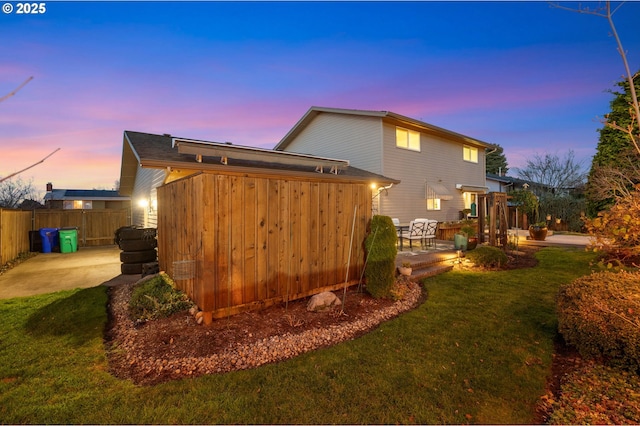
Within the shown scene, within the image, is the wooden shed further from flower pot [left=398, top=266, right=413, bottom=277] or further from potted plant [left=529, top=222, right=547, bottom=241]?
potted plant [left=529, top=222, right=547, bottom=241]

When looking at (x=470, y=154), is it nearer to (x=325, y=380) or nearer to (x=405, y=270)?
(x=405, y=270)

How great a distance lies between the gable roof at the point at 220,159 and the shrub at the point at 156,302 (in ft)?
10.4

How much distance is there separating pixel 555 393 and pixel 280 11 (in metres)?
8.87

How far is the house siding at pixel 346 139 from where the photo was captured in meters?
13.2

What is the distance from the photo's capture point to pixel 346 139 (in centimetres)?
1454

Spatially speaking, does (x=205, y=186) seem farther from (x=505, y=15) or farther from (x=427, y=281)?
(x=505, y=15)

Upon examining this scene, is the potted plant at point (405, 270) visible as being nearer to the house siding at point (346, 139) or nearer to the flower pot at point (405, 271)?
the flower pot at point (405, 271)

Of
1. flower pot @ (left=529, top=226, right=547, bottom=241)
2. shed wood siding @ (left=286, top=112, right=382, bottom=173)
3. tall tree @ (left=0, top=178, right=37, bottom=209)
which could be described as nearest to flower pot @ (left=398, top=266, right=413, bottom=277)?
shed wood siding @ (left=286, top=112, right=382, bottom=173)

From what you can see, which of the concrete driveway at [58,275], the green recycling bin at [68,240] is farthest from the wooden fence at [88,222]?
the concrete driveway at [58,275]

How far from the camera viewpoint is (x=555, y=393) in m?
2.82

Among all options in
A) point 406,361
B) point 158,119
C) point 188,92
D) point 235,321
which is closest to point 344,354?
point 406,361

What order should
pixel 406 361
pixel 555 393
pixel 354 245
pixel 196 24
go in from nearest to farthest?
pixel 555 393 < pixel 406 361 < pixel 354 245 < pixel 196 24

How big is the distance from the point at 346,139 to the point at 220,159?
7062mm

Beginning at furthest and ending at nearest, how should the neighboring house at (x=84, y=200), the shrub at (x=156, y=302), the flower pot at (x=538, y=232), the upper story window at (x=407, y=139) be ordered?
the neighboring house at (x=84, y=200) < the upper story window at (x=407, y=139) < the flower pot at (x=538, y=232) < the shrub at (x=156, y=302)
